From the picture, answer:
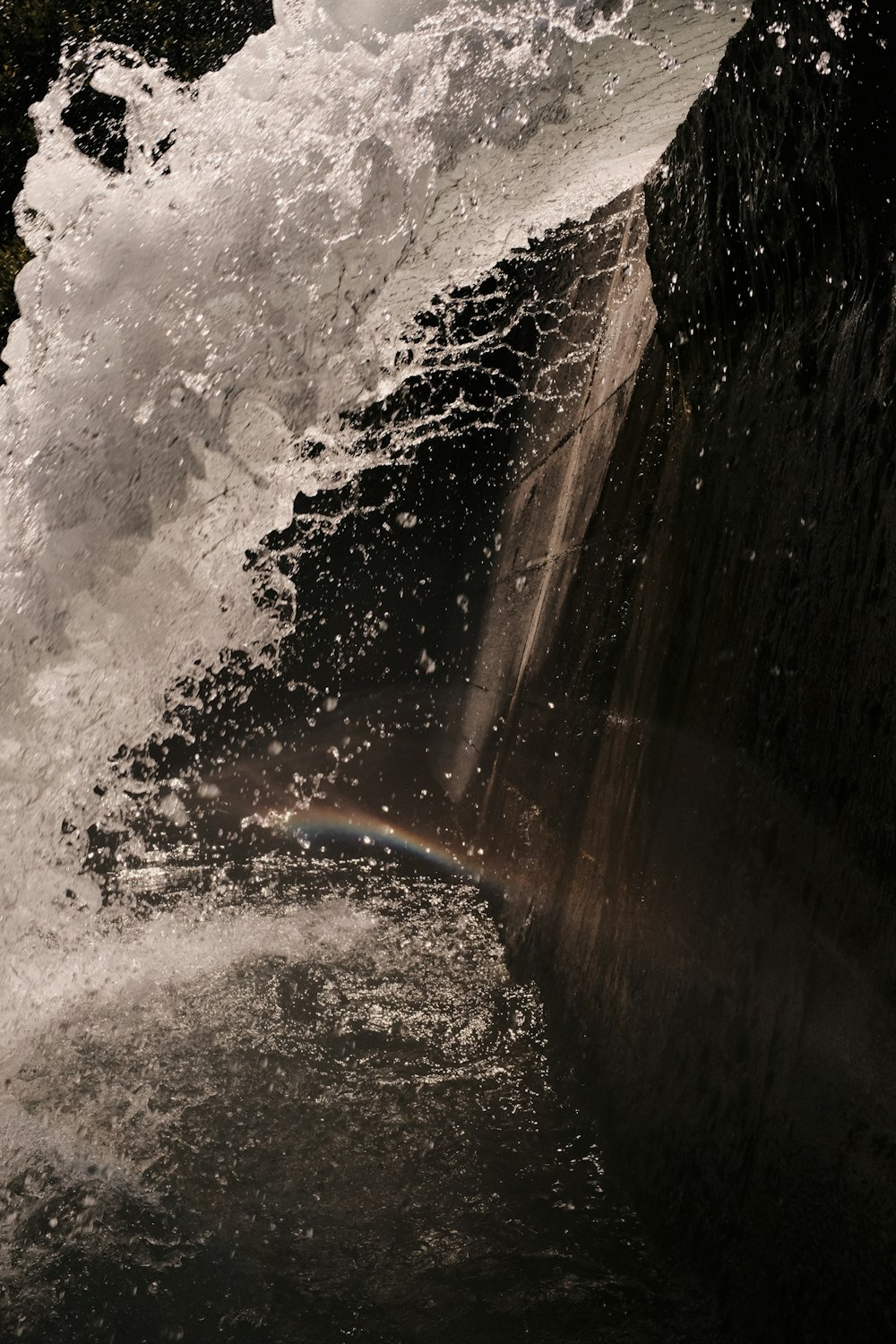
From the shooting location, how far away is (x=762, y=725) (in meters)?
1.98

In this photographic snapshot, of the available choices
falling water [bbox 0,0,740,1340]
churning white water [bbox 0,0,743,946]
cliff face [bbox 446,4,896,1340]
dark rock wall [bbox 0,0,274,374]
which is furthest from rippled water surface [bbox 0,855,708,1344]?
dark rock wall [bbox 0,0,274,374]

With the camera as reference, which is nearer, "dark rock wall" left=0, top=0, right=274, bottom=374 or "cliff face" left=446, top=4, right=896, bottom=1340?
"cliff face" left=446, top=4, right=896, bottom=1340

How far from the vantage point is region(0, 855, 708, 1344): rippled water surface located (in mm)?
1873

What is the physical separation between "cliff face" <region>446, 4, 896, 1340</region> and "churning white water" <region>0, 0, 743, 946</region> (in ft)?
2.04

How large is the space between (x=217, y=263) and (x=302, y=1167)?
8.56 ft

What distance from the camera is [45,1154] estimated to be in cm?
227

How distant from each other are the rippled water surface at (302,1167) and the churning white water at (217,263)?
868 mm

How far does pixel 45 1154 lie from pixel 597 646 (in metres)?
2.28

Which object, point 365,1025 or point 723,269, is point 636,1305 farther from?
point 723,269

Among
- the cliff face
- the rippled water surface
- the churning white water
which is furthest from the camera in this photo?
the churning white water

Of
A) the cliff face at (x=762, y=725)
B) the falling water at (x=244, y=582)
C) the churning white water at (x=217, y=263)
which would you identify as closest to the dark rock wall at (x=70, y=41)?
the falling water at (x=244, y=582)

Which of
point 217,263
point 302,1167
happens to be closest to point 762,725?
point 302,1167

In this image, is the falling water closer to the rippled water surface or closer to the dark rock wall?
the rippled water surface

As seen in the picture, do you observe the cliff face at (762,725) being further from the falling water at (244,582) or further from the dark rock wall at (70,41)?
the dark rock wall at (70,41)
